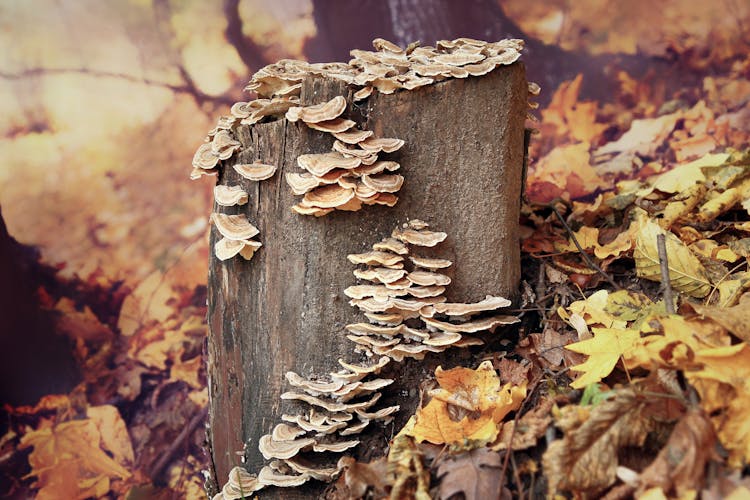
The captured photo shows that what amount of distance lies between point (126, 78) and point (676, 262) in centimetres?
463

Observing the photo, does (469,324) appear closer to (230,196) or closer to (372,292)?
(372,292)

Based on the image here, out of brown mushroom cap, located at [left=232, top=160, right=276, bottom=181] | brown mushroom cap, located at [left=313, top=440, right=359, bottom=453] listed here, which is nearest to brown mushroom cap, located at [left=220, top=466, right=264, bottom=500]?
brown mushroom cap, located at [left=313, top=440, right=359, bottom=453]

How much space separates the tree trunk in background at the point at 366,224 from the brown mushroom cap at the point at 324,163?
14cm

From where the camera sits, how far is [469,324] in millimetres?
2186

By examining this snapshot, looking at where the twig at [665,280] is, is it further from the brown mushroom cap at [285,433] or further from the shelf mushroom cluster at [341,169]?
the brown mushroom cap at [285,433]

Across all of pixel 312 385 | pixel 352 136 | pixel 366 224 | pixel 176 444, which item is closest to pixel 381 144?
pixel 352 136

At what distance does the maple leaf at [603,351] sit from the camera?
1.74m

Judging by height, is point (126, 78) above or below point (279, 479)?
above

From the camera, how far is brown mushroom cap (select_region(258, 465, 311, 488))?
7.11ft

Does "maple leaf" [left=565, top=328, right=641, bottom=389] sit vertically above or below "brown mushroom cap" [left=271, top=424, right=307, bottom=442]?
above

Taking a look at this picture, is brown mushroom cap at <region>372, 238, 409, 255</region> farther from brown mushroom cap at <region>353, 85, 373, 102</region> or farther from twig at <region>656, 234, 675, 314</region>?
twig at <region>656, 234, 675, 314</region>

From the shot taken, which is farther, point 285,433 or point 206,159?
point 206,159

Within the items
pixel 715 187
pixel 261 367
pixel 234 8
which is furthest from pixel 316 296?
pixel 234 8

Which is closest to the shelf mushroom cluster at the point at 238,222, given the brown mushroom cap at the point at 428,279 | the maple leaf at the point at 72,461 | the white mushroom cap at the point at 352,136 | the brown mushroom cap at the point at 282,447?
the white mushroom cap at the point at 352,136
